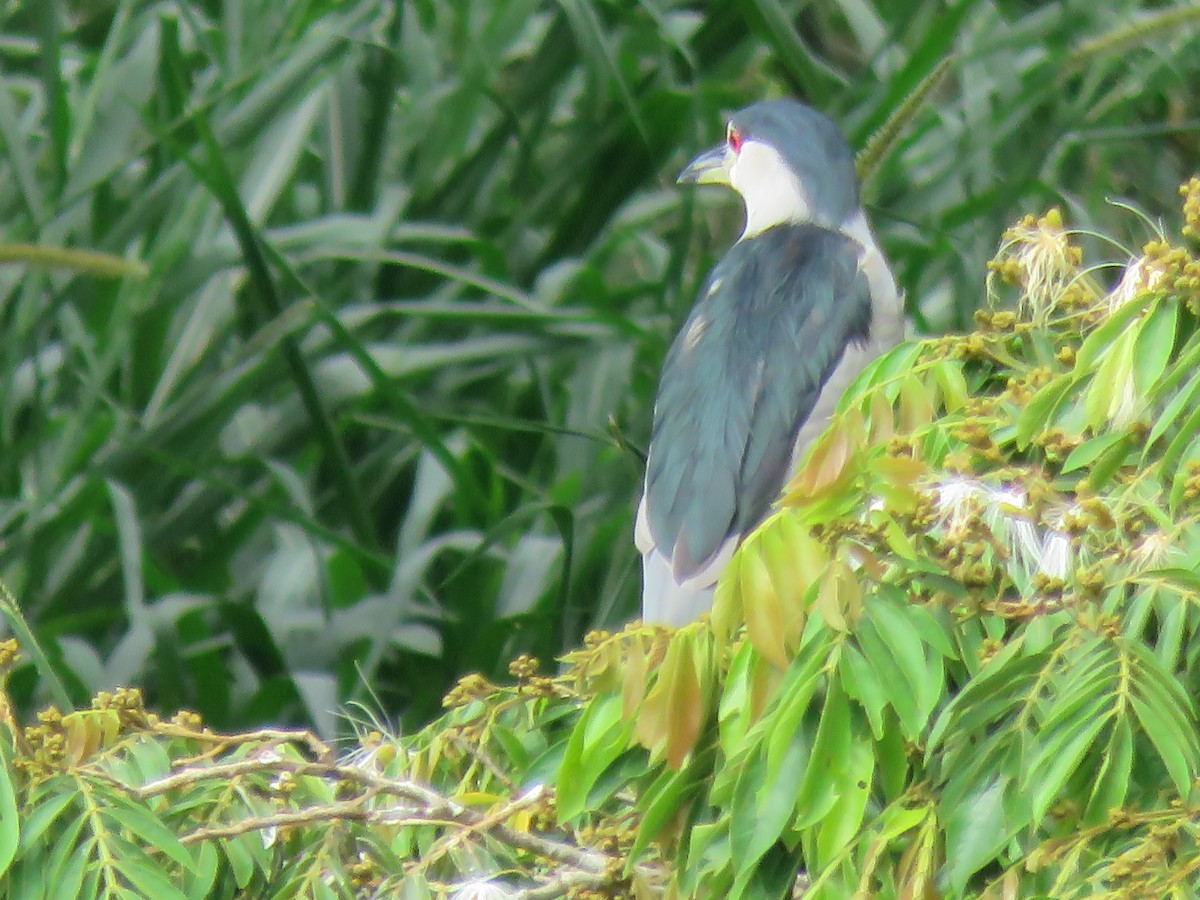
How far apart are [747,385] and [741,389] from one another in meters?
0.01

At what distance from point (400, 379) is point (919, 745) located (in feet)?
7.57

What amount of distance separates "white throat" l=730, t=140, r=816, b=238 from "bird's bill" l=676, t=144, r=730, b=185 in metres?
0.02

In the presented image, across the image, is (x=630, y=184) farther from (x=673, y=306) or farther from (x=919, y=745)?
(x=919, y=745)

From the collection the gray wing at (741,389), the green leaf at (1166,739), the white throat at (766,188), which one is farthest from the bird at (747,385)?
the green leaf at (1166,739)

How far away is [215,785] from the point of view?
1.65m

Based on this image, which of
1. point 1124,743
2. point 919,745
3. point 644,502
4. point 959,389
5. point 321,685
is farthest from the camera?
point 321,685

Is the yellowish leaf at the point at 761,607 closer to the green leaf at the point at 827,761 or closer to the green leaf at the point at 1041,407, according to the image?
the green leaf at the point at 827,761

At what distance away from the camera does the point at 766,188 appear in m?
3.56

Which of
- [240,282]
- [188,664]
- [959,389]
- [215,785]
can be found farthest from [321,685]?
[959,389]

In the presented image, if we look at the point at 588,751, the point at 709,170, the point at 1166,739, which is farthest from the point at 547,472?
the point at 1166,739

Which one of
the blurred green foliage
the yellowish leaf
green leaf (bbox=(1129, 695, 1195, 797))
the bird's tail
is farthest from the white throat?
green leaf (bbox=(1129, 695, 1195, 797))

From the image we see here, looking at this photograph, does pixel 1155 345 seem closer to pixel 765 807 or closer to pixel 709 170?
pixel 765 807

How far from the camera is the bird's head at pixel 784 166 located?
3.41 meters

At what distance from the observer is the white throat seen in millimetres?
3488
